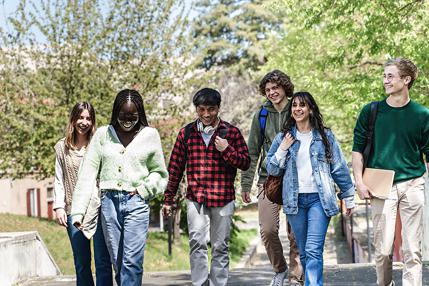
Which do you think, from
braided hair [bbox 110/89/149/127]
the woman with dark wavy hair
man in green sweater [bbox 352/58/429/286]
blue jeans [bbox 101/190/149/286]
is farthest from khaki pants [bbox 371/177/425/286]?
braided hair [bbox 110/89/149/127]

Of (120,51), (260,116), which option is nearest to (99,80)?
(120,51)

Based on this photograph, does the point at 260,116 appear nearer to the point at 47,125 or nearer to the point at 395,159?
the point at 395,159

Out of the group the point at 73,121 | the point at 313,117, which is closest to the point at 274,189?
the point at 313,117

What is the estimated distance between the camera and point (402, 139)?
638 centimetres

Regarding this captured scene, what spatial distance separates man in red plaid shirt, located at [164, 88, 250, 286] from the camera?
266 inches

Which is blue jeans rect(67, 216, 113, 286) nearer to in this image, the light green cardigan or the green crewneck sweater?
the light green cardigan

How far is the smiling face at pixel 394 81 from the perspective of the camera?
6430 mm

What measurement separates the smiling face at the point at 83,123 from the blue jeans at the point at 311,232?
1.80 meters

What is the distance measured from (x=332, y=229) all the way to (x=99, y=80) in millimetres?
22784

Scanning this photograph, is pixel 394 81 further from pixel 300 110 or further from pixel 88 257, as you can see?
pixel 88 257

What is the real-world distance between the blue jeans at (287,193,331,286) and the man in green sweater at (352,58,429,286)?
385 mm

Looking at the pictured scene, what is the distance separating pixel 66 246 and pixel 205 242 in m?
12.5

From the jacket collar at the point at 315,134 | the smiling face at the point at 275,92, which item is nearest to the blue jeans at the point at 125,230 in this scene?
the jacket collar at the point at 315,134

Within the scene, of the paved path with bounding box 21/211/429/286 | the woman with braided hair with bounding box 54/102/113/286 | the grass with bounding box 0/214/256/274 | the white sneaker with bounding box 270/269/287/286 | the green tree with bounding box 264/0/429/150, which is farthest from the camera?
the grass with bounding box 0/214/256/274
